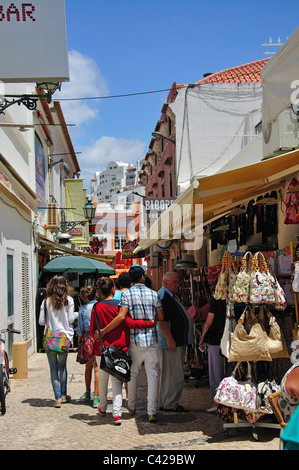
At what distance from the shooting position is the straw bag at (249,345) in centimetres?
541

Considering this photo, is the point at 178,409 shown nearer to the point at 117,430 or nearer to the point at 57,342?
the point at 117,430

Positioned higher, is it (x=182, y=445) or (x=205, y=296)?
(x=205, y=296)

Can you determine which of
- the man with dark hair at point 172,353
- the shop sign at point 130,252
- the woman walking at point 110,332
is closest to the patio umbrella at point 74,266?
the woman walking at point 110,332

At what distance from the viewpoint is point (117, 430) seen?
597 centimetres

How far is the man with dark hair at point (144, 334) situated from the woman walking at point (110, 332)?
0.08 meters

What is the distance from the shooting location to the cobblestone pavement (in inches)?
210

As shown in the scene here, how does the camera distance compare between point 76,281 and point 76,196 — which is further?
point 76,196

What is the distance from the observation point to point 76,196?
2531 cm

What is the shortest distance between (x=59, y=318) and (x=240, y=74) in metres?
17.9

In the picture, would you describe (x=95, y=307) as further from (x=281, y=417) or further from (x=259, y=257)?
(x=281, y=417)

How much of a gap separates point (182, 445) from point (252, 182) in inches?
120

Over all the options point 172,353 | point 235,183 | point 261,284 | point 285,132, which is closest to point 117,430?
point 172,353

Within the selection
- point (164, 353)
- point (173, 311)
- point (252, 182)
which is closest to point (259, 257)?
point (252, 182)

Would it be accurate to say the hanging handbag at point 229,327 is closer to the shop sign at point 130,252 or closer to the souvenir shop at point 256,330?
the souvenir shop at point 256,330
